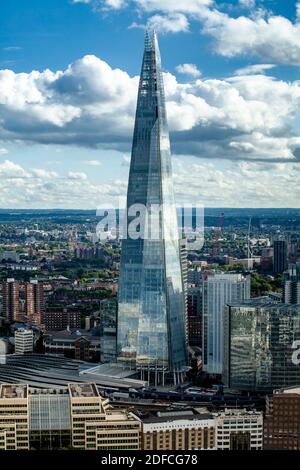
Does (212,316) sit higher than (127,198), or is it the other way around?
(127,198)

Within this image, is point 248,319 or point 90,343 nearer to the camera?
point 248,319

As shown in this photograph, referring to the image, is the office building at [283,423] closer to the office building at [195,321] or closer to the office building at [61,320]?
the office building at [195,321]

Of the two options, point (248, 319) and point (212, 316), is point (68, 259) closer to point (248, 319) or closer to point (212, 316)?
point (212, 316)

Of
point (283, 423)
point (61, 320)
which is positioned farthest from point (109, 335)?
point (283, 423)

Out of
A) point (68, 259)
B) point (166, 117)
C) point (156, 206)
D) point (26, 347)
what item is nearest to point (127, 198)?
point (156, 206)

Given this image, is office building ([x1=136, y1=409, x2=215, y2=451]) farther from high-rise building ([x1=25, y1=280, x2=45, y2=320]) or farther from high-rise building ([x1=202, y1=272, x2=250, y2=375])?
high-rise building ([x1=25, y1=280, x2=45, y2=320])
